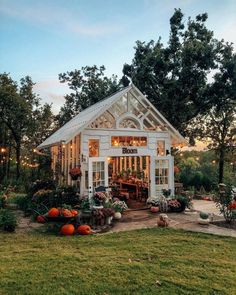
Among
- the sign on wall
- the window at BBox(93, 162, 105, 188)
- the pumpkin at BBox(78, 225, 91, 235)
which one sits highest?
the sign on wall

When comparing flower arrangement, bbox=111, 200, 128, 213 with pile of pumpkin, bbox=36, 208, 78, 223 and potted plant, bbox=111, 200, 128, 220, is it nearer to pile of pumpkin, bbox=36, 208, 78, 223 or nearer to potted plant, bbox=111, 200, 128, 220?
potted plant, bbox=111, 200, 128, 220

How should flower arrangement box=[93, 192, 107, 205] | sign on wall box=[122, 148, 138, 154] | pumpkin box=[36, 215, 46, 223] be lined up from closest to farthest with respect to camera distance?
pumpkin box=[36, 215, 46, 223] < flower arrangement box=[93, 192, 107, 205] < sign on wall box=[122, 148, 138, 154]

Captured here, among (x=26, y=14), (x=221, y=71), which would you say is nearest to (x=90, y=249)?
(x=26, y=14)

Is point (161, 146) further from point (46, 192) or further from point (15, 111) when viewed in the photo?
point (15, 111)

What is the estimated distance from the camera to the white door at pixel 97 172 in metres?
10.9

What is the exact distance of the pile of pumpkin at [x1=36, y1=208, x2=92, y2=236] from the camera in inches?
308

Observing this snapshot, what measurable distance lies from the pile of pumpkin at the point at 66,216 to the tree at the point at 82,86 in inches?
640

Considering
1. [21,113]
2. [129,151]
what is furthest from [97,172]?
[21,113]

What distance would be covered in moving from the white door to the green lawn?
3.56 metres

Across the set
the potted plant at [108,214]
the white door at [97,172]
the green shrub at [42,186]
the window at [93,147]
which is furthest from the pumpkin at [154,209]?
the green shrub at [42,186]

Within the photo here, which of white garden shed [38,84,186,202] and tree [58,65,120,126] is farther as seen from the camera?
tree [58,65,120,126]

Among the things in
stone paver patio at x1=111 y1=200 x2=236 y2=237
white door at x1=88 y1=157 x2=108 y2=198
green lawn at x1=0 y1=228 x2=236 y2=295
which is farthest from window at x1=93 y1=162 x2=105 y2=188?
green lawn at x1=0 y1=228 x2=236 y2=295

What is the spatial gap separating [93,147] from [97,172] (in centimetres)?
116

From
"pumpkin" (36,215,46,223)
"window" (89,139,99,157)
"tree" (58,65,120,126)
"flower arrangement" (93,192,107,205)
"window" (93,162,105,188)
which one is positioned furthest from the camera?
"tree" (58,65,120,126)
